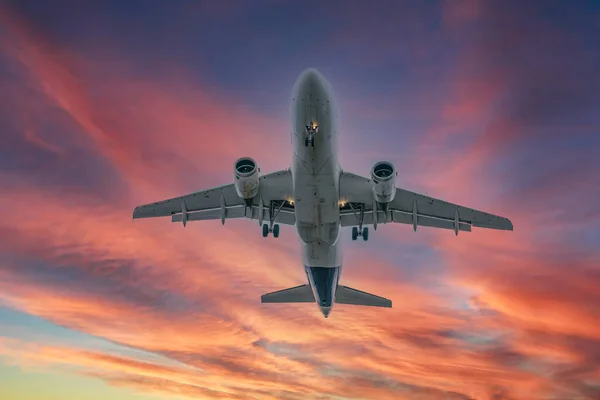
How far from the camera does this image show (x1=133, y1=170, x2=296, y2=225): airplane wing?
32500 mm

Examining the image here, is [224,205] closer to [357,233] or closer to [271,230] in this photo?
[271,230]

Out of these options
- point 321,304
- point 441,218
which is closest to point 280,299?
point 321,304

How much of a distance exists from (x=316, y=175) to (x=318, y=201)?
2.09 m

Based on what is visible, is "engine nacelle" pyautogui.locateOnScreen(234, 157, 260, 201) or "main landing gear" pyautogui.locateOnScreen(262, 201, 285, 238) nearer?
"engine nacelle" pyautogui.locateOnScreen(234, 157, 260, 201)

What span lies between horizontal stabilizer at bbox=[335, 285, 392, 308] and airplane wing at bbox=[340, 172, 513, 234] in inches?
366

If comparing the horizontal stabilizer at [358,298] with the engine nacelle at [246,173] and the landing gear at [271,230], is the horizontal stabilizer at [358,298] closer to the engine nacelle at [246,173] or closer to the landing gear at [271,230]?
the landing gear at [271,230]

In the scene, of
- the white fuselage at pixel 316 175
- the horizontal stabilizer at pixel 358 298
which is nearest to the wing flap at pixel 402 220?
the white fuselage at pixel 316 175

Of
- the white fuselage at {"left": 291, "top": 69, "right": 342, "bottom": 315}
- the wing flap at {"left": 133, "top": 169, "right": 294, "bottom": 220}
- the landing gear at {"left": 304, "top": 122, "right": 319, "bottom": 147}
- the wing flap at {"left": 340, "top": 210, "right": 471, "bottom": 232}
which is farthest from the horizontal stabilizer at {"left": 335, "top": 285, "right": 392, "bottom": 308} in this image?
the landing gear at {"left": 304, "top": 122, "right": 319, "bottom": 147}

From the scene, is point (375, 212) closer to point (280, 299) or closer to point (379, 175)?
point (379, 175)

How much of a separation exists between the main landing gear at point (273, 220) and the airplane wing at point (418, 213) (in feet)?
Result: 14.0

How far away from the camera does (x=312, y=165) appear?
27109 mm

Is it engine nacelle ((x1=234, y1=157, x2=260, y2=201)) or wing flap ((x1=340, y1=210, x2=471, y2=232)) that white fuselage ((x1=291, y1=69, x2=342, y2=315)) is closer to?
wing flap ((x1=340, y1=210, x2=471, y2=232))

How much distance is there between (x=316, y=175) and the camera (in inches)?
1087

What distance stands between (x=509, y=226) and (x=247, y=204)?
16.6 metres
